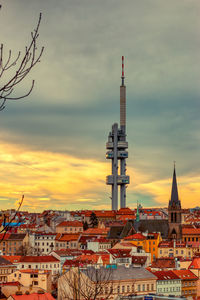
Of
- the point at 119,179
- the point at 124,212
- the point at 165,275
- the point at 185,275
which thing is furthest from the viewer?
the point at 119,179

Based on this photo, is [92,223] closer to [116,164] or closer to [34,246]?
[116,164]

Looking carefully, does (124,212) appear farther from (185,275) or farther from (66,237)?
(185,275)

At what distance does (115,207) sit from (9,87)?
147 m

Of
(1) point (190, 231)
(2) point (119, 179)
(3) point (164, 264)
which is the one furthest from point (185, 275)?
(2) point (119, 179)

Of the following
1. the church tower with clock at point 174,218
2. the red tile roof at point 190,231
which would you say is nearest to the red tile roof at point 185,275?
the church tower with clock at point 174,218

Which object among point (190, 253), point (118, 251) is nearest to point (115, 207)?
point (190, 253)

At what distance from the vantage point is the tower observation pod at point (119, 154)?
15100 centimetres

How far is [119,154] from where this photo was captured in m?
153

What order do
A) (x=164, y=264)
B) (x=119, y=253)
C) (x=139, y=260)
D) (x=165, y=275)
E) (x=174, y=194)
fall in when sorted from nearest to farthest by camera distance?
(x=165, y=275), (x=164, y=264), (x=119, y=253), (x=139, y=260), (x=174, y=194)

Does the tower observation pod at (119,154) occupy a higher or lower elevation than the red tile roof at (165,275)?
higher

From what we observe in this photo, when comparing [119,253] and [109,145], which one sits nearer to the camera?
[119,253]

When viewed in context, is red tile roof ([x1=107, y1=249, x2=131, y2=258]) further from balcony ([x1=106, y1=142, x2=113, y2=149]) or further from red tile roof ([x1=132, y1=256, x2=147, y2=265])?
balcony ([x1=106, y1=142, x2=113, y2=149])

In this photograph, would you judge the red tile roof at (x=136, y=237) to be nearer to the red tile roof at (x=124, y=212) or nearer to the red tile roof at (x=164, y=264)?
the red tile roof at (x=164, y=264)

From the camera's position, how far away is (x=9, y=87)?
20.2 ft
